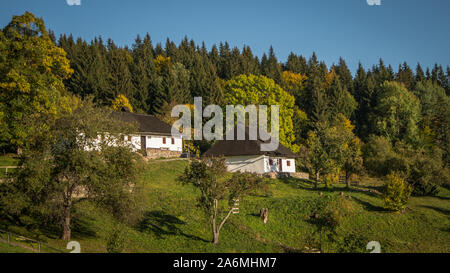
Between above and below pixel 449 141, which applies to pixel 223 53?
above

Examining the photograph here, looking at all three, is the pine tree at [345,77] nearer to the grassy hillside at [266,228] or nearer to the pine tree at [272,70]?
the pine tree at [272,70]

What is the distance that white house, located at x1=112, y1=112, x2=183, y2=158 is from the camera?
5475 centimetres

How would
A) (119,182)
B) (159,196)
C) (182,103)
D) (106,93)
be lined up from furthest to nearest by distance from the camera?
(182,103), (106,93), (159,196), (119,182)

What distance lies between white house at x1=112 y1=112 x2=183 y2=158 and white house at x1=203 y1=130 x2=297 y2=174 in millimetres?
7060

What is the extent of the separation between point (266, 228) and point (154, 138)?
3173cm

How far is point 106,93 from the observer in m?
74.8

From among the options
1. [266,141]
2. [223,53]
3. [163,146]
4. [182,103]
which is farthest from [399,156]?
[223,53]

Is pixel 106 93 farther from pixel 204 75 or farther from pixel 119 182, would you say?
pixel 119 182

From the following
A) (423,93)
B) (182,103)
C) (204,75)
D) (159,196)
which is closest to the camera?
(159,196)

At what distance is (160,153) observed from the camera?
54.2 m

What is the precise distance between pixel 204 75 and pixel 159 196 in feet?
189

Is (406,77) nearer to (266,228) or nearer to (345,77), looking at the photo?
(345,77)

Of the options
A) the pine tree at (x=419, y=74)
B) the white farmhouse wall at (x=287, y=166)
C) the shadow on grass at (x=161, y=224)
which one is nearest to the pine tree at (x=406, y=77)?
the pine tree at (x=419, y=74)
